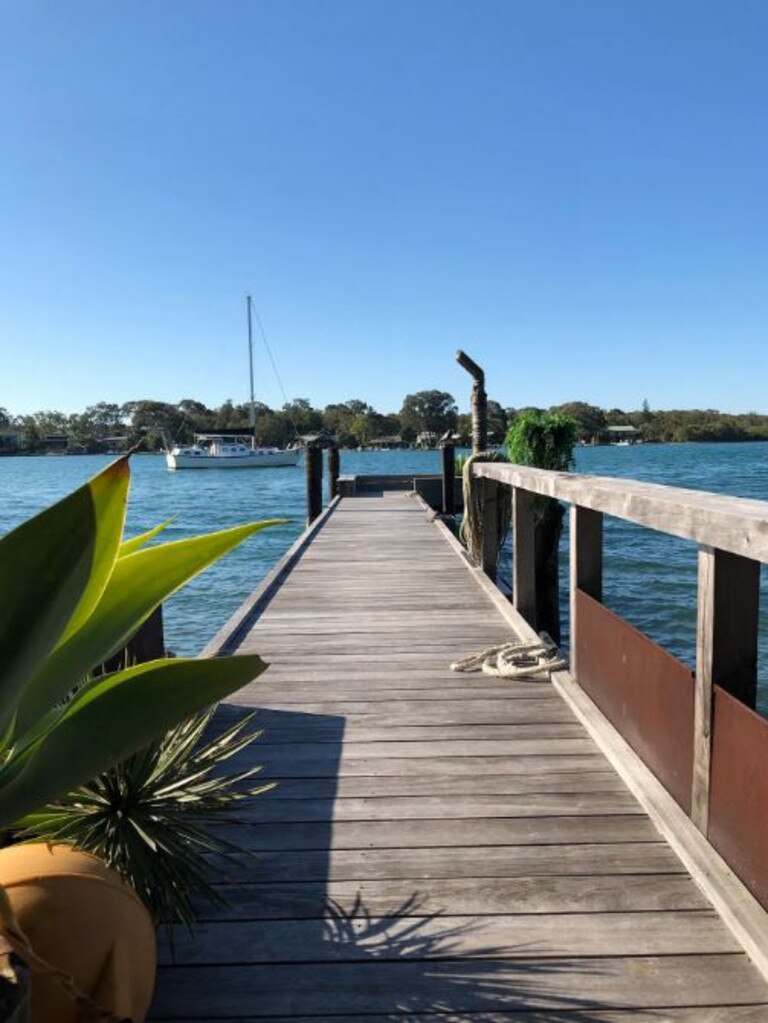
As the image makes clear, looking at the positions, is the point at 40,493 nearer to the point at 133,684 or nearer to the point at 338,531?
the point at 338,531

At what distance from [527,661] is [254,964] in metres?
2.60

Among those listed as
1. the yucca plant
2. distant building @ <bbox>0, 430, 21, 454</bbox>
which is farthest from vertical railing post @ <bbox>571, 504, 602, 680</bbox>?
distant building @ <bbox>0, 430, 21, 454</bbox>

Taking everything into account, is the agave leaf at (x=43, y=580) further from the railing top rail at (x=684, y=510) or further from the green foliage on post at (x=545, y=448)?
the green foliage on post at (x=545, y=448)

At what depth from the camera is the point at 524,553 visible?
17.5ft

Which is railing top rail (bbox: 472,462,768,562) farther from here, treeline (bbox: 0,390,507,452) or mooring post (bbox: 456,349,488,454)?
treeline (bbox: 0,390,507,452)

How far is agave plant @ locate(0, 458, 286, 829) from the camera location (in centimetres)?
112

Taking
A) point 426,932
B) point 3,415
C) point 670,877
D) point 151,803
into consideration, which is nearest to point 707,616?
point 670,877

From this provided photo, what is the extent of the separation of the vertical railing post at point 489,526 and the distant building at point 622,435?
103 m

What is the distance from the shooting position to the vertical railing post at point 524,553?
5.29 metres

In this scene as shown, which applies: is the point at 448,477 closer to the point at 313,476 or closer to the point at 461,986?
the point at 313,476

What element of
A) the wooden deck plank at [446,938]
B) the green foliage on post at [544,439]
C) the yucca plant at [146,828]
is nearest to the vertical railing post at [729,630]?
the wooden deck plank at [446,938]

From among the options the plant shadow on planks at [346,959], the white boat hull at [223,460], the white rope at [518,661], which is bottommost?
the white boat hull at [223,460]

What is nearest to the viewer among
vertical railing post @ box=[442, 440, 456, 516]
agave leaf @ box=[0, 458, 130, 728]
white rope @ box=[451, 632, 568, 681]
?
agave leaf @ box=[0, 458, 130, 728]

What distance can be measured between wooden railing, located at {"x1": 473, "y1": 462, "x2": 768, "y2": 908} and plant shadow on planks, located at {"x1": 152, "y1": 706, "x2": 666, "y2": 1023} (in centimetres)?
54
